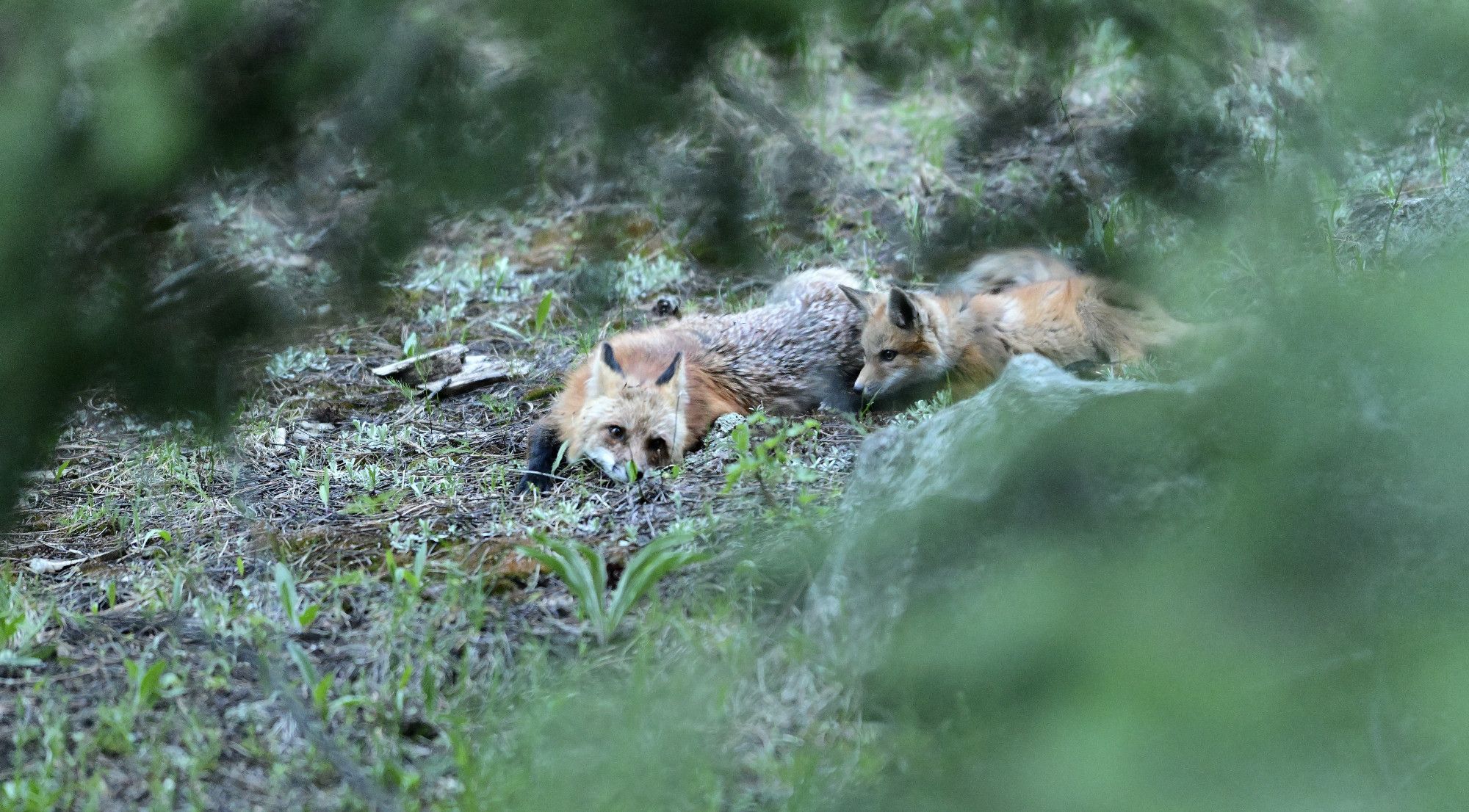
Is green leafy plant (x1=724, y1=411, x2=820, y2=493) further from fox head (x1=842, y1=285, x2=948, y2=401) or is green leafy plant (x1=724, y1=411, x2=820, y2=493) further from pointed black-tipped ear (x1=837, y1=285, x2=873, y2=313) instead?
pointed black-tipped ear (x1=837, y1=285, x2=873, y2=313)

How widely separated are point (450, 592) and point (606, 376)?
2458 mm

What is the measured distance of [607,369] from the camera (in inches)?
237

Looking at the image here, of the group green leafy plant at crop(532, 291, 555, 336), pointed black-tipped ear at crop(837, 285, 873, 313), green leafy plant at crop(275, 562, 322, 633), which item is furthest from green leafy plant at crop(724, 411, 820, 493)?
green leafy plant at crop(532, 291, 555, 336)

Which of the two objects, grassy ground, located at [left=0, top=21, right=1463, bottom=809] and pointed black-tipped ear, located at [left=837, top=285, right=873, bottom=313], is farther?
pointed black-tipped ear, located at [left=837, top=285, right=873, bottom=313]

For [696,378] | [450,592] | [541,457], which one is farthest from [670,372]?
[450,592]

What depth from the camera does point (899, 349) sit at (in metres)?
6.71

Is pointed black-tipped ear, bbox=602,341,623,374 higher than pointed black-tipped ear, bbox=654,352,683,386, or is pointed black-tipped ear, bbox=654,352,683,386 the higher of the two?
pointed black-tipped ear, bbox=602,341,623,374

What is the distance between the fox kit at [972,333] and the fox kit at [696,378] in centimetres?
34

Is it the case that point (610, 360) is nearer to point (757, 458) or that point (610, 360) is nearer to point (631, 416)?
point (631, 416)

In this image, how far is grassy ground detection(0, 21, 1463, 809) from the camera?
2457mm

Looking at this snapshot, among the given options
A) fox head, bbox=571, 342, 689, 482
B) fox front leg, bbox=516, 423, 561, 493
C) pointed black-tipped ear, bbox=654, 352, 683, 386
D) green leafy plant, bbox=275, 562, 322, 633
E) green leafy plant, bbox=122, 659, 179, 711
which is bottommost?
fox front leg, bbox=516, 423, 561, 493

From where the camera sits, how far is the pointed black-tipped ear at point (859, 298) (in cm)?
679

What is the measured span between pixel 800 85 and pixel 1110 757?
140cm

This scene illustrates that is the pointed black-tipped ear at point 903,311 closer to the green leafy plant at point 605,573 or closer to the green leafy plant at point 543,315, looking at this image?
the green leafy plant at point 543,315
